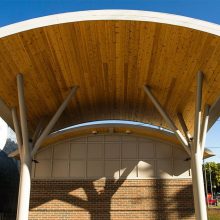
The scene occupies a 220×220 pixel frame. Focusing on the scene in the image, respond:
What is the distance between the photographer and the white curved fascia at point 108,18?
7965 mm

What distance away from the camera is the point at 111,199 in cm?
1495

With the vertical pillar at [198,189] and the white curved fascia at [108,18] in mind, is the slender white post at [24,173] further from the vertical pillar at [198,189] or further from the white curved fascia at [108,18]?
the vertical pillar at [198,189]

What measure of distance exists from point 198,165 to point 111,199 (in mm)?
5639

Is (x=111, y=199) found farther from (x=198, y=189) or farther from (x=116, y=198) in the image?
(x=198, y=189)

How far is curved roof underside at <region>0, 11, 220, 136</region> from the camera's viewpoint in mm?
8266

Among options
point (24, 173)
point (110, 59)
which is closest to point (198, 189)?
point (110, 59)

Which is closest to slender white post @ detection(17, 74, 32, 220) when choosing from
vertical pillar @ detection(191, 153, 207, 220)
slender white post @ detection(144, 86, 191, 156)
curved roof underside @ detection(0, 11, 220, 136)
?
curved roof underside @ detection(0, 11, 220, 136)

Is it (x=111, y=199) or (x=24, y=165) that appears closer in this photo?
(x=24, y=165)

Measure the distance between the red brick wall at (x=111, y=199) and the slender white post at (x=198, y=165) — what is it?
428 cm

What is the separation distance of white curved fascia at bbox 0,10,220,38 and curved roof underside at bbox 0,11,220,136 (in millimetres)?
25

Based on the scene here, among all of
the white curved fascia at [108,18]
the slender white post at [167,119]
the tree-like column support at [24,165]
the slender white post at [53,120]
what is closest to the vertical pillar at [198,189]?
the slender white post at [167,119]

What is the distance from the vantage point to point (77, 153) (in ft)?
51.5

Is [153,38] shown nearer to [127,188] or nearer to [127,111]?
[127,111]

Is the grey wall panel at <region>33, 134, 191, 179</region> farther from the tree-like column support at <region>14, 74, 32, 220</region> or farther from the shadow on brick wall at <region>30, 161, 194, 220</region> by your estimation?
the tree-like column support at <region>14, 74, 32, 220</region>
